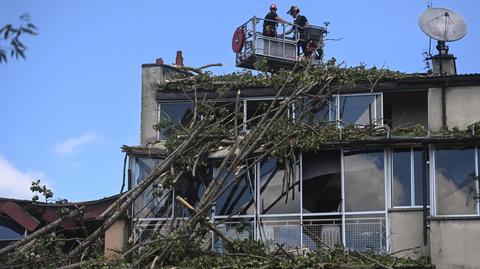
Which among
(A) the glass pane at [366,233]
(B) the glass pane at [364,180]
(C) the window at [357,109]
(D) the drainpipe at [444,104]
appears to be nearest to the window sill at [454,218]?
(A) the glass pane at [366,233]

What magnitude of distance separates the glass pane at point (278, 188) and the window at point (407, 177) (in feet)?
6.90

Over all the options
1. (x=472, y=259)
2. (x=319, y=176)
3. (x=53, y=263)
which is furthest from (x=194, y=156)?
→ (x=472, y=259)

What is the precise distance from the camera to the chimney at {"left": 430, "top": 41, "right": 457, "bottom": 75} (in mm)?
22125

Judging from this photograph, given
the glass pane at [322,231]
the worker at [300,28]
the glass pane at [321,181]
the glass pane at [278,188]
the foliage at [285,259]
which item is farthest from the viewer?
the worker at [300,28]

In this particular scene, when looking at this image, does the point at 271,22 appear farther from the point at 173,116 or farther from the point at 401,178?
the point at 401,178

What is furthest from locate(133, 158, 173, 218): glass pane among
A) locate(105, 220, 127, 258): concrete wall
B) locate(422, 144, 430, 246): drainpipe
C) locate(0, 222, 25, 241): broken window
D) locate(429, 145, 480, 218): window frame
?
locate(429, 145, 480, 218): window frame

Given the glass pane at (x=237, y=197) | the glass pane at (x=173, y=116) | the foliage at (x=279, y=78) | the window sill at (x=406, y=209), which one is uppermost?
the foliage at (x=279, y=78)

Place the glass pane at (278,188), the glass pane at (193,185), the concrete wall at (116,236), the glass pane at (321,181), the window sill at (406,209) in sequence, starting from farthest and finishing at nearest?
1. the glass pane at (193,185)
2. the concrete wall at (116,236)
3. the glass pane at (278,188)
4. the glass pane at (321,181)
5. the window sill at (406,209)

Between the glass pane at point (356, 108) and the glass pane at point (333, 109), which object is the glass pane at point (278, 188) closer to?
the glass pane at point (333, 109)

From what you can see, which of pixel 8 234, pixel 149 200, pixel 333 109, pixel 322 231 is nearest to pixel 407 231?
pixel 322 231

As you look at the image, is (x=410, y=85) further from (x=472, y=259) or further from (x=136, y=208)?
(x=136, y=208)

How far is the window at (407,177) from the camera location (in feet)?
63.6

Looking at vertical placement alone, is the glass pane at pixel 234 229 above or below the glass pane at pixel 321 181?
below

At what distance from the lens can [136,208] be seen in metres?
20.6
